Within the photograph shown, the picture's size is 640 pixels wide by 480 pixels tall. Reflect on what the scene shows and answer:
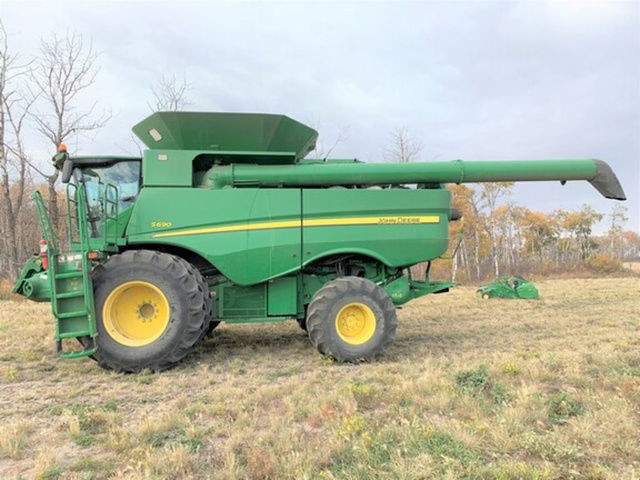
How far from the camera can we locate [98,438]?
3180mm

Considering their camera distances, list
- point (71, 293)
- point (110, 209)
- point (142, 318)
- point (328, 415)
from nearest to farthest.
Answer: point (328, 415) < point (71, 293) < point (142, 318) < point (110, 209)

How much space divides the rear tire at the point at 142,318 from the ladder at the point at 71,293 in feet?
0.60

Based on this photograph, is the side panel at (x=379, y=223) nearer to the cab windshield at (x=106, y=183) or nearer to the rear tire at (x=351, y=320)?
the rear tire at (x=351, y=320)

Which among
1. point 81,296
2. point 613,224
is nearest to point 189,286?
point 81,296

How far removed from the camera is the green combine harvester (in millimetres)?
5254

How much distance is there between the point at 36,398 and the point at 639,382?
554cm

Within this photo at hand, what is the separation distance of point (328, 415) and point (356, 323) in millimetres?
2415

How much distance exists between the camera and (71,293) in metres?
4.98

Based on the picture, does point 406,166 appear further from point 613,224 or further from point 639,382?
point 613,224

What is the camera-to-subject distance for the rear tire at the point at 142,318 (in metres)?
5.15

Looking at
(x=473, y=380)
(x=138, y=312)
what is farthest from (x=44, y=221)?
(x=473, y=380)

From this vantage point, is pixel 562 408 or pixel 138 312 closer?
pixel 562 408

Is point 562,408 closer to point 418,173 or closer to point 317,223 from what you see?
point 317,223

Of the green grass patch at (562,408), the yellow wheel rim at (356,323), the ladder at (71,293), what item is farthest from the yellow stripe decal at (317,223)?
the green grass patch at (562,408)
